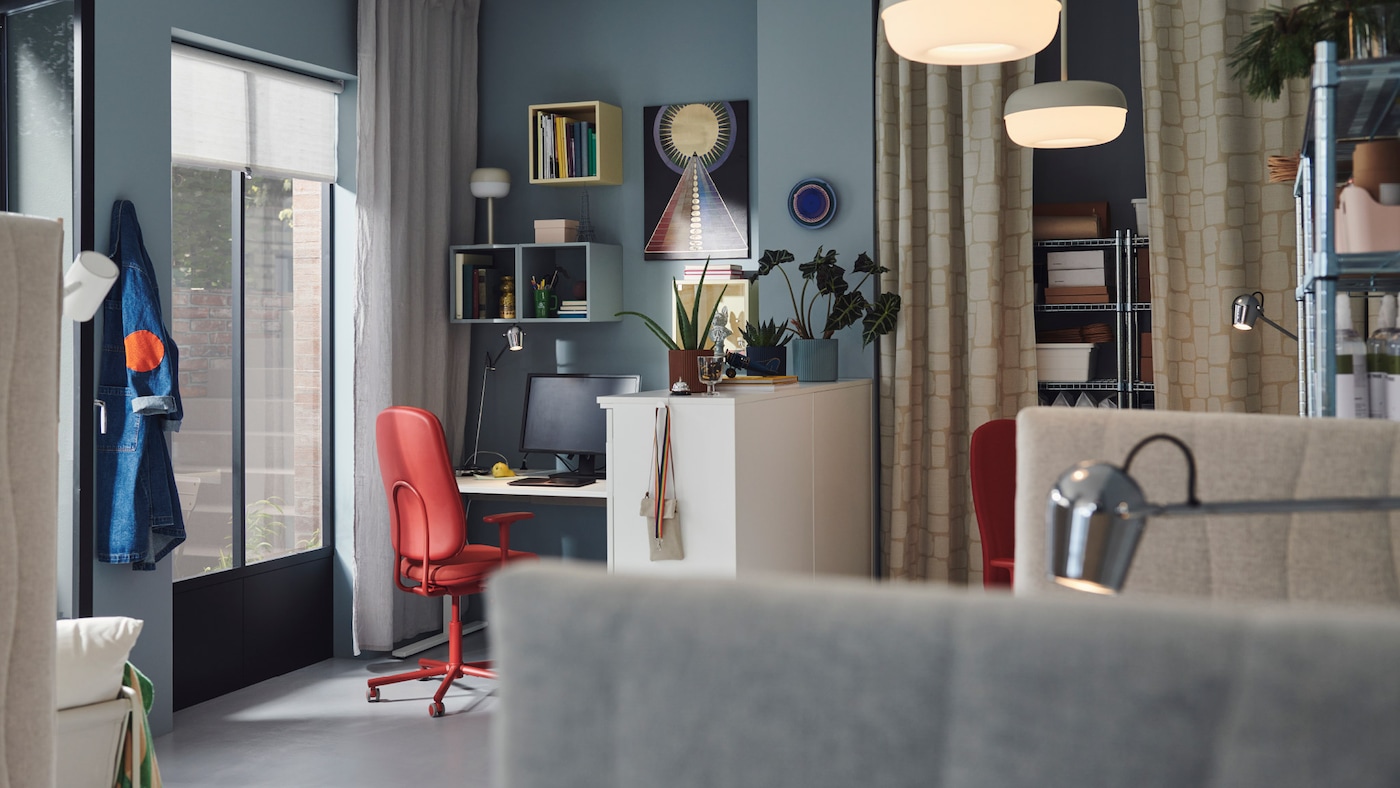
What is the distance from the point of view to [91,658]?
7.66ft

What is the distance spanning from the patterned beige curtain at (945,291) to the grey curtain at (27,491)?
126 inches

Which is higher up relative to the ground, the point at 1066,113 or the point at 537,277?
the point at 1066,113

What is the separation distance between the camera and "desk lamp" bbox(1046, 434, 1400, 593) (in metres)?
0.69

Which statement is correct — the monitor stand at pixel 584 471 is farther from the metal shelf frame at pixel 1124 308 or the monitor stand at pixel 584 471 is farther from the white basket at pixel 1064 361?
the metal shelf frame at pixel 1124 308

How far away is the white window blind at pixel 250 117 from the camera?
13.9 feet

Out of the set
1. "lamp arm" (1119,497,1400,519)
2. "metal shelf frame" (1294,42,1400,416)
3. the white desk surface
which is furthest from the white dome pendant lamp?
"lamp arm" (1119,497,1400,519)

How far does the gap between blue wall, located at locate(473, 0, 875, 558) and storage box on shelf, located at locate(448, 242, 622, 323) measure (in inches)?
5.6

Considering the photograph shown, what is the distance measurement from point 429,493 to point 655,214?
173cm

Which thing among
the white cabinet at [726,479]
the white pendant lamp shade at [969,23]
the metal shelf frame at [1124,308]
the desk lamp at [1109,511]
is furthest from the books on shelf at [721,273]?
the desk lamp at [1109,511]

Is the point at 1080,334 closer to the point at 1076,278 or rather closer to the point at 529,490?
the point at 1076,278

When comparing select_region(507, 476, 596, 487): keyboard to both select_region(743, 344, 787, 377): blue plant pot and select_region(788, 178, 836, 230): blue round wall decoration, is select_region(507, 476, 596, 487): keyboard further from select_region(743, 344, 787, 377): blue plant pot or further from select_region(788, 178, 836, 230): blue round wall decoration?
select_region(788, 178, 836, 230): blue round wall decoration

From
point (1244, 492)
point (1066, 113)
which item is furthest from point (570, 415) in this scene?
point (1244, 492)

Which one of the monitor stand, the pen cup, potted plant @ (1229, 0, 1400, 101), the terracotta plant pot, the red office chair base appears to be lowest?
the red office chair base

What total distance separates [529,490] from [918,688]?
4.09m
